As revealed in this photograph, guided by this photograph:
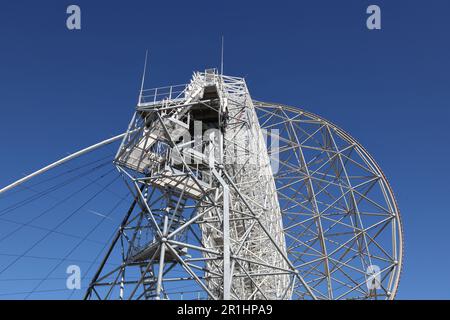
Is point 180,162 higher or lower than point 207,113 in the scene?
lower

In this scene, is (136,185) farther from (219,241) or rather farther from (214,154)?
(219,241)

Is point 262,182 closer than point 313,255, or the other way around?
point 262,182

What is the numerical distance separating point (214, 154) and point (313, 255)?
11903mm

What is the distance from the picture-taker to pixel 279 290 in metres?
30.5

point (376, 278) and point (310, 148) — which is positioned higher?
point (310, 148)

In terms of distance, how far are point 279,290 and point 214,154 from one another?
8903 millimetres

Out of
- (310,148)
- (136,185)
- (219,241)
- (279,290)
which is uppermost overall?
(310,148)

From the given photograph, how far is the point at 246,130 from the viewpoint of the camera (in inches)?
1168

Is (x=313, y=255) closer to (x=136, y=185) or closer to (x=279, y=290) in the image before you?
(x=279, y=290)
